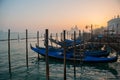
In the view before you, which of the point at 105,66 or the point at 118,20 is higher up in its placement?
the point at 118,20

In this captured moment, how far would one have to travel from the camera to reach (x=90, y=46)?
2700 cm

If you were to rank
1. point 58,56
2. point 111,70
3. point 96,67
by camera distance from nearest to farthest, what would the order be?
point 111,70 < point 96,67 < point 58,56

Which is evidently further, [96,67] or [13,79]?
[96,67]

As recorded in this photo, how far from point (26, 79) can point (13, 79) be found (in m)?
0.93

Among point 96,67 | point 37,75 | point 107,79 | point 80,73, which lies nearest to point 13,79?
point 37,75

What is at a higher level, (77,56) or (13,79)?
(77,56)

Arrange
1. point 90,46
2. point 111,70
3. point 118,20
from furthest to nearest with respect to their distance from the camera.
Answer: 1. point 118,20
2. point 90,46
3. point 111,70

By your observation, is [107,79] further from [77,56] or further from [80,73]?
[77,56]

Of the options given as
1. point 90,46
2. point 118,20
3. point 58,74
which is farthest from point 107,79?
point 118,20

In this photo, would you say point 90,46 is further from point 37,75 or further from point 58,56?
point 37,75

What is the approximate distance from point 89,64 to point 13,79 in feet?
26.4

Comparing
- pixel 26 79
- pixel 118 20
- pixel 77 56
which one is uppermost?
pixel 118 20

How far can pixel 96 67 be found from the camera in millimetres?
18844

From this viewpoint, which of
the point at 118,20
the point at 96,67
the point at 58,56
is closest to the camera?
the point at 96,67
